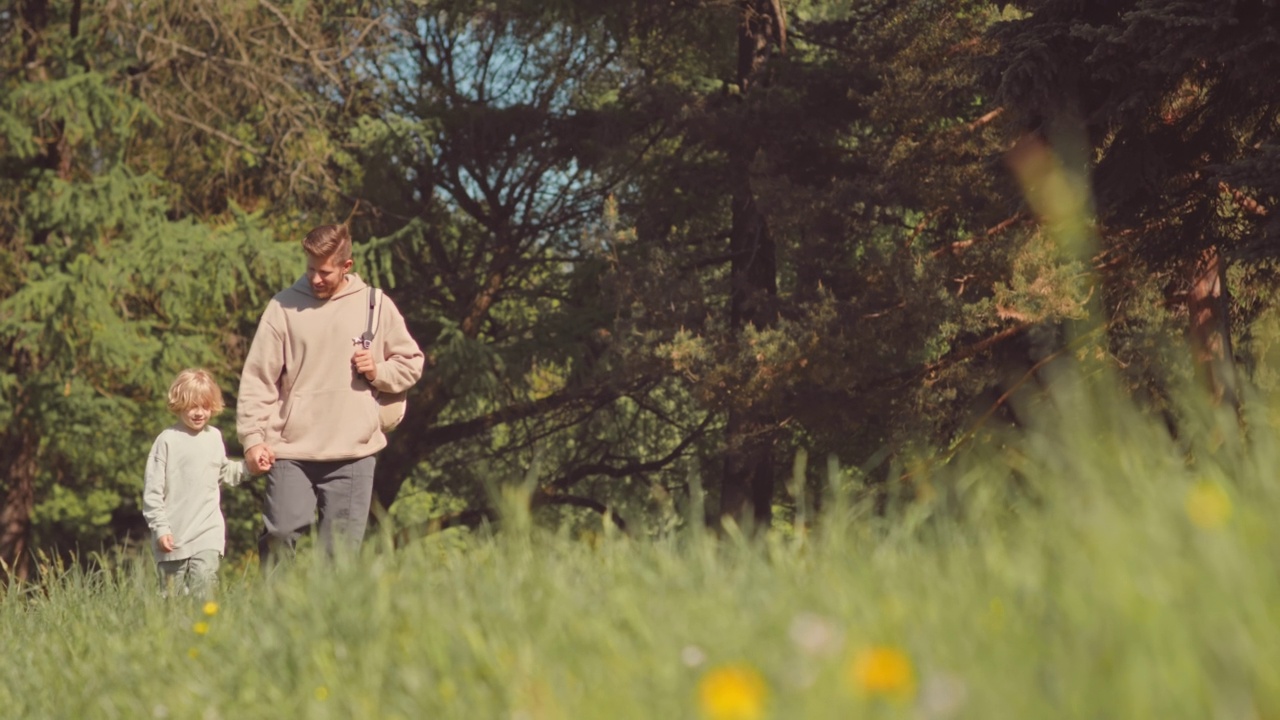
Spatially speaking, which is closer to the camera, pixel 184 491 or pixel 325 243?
Answer: pixel 325 243

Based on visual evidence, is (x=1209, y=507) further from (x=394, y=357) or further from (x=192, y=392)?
(x=192, y=392)

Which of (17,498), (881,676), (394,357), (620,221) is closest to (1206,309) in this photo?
(620,221)

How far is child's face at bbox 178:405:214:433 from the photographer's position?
651 cm

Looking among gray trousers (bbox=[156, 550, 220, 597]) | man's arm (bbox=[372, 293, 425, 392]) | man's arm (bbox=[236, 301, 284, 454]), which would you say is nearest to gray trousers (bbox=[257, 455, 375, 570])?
man's arm (bbox=[236, 301, 284, 454])

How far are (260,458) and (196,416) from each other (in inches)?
38.2

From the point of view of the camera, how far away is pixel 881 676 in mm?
1714

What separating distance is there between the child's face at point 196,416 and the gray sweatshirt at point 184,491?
6 centimetres

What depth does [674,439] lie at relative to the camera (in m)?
19.8

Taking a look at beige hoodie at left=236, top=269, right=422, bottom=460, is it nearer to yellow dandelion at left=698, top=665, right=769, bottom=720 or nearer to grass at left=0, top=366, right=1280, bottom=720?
grass at left=0, top=366, right=1280, bottom=720

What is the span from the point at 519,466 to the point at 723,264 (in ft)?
12.8

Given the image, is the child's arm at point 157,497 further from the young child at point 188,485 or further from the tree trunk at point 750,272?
the tree trunk at point 750,272

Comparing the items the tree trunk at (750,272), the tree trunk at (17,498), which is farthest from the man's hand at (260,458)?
the tree trunk at (17,498)

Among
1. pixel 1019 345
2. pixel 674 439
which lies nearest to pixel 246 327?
pixel 674 439

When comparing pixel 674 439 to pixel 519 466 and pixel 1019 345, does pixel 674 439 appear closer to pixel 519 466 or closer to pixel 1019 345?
pixel 519 466
